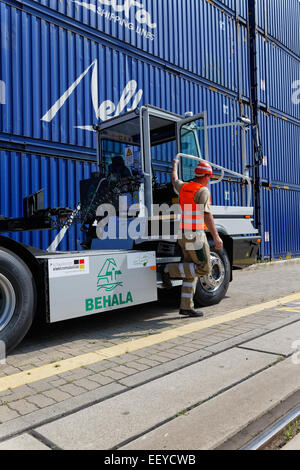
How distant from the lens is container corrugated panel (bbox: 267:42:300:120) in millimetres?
13758

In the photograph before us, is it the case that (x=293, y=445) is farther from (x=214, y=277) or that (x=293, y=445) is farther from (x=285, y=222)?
(x=285, y=222)

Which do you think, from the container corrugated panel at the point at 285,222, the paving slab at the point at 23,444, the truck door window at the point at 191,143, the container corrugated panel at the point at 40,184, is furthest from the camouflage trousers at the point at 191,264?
the container corrugated panel at the point at 285,222

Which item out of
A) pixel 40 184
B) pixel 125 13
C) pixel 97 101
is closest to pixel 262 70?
pixel 125 13

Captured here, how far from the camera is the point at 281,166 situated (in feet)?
46.1

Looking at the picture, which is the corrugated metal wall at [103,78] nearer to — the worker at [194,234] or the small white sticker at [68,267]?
the worker at [194,234]

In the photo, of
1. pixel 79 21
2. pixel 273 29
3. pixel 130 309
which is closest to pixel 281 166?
pixel 273 29

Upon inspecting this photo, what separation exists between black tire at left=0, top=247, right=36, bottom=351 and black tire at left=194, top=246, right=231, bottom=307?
256 cm

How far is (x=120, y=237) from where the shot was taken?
16.7 ft

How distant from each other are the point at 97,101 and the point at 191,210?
4529mm

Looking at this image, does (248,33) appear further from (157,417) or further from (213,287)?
(157,417)

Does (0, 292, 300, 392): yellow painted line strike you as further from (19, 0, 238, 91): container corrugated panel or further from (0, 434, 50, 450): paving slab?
(19, 0, 238, 91): container corrugated panel

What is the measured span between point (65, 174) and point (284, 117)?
10.5 metres

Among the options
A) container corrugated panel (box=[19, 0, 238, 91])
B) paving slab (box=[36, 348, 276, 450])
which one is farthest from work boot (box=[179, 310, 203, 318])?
container corrugated panel (box=[19, 0, 238, 91])
